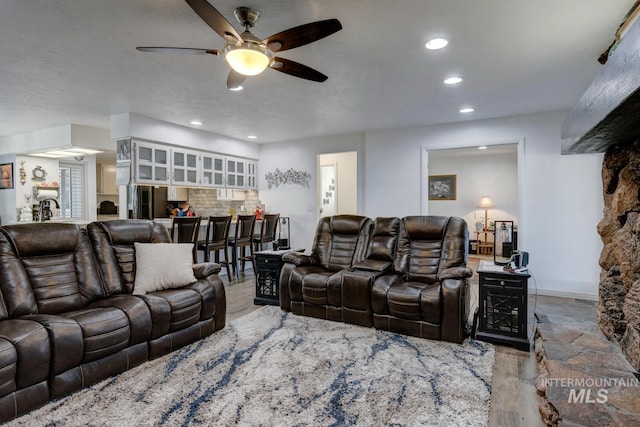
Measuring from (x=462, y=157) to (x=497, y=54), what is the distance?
234 inches

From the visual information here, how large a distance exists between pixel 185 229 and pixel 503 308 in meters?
3.79

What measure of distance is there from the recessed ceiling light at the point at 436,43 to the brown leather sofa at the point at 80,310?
274 cm

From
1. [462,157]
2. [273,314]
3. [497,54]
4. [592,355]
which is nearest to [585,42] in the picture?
[497,54]

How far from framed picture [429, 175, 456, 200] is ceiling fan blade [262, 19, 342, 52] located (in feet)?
24.0

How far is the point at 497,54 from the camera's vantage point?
2.96 metres

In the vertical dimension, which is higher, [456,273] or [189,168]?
[189,168]

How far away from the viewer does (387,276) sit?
139 inches

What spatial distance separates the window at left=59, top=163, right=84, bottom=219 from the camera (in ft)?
24.1

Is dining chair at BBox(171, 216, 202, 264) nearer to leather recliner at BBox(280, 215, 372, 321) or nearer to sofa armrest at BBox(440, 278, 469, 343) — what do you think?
leather recliner at BBox(280, 215, 372, 321)

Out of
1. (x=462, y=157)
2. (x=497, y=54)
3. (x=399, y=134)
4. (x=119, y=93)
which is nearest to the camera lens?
(x=497, y=54)

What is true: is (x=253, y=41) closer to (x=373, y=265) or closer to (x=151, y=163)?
(x=373, y=265)

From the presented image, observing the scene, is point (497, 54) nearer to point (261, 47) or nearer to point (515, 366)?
point (261, 47)

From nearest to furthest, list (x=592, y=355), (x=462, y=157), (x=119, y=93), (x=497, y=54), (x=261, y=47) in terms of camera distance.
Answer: (x=592, y=355), (x=261, y=47), (x=497, y=54), (x=119, y=93), (x=462, y=157)

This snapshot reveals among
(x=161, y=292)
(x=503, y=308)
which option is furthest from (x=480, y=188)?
(x=161, y=292)
